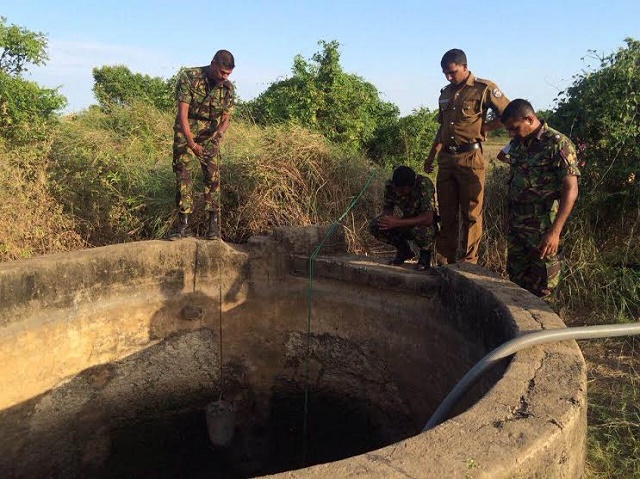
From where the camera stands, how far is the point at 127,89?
958 cm

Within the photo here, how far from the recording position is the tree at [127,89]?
26.1 feet

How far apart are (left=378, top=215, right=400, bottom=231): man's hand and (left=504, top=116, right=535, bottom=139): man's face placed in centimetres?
98

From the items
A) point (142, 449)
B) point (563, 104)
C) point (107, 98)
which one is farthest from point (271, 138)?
→ point (107, 98)

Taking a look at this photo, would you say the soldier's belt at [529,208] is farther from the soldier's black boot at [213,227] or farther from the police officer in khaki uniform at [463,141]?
the soldier's black boot at [213,227]

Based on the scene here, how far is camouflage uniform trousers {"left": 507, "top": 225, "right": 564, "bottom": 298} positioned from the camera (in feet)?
9.87

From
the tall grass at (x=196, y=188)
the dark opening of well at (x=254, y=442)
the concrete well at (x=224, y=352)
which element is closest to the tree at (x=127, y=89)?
the tall grass at (x=196, y=188)

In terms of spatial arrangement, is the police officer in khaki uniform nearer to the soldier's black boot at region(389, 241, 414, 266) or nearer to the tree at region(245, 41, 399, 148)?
the soldier's black boot at region(389, 241, 414, 266)

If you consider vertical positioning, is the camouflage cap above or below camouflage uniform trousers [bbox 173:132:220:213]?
above

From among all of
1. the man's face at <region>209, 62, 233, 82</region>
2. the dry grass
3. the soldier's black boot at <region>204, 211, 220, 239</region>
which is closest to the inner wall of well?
the soldier's black boot at <region>204, 211, 220, 239</region>

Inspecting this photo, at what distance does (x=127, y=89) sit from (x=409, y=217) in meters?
7.73

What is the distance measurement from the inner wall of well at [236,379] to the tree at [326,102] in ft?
10.4

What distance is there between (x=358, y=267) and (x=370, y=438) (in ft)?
4.22

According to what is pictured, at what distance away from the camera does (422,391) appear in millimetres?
3410

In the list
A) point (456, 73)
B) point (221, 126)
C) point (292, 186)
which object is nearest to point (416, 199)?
point (456, 73)
